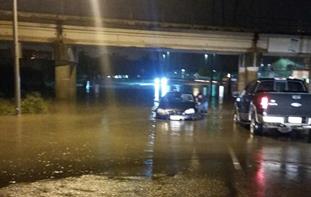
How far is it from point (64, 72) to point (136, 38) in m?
6.60

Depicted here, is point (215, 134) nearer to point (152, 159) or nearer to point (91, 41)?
point (152, 159)

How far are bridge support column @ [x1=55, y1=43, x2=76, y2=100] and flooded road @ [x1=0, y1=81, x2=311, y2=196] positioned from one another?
24.9 meters

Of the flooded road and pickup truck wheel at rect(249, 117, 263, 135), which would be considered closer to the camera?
the flooded road

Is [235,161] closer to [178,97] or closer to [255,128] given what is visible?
[255,128]

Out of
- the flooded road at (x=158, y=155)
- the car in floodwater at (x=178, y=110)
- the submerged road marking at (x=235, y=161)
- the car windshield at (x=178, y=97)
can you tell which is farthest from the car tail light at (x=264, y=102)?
the car windshield at (x=178, y=97)

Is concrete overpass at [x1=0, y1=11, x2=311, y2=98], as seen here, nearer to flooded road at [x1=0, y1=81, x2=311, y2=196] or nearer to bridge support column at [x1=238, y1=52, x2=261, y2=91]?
bridge support column at [x1=238, y1=52, x2=261, y2=91]

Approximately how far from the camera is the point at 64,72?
47938mm

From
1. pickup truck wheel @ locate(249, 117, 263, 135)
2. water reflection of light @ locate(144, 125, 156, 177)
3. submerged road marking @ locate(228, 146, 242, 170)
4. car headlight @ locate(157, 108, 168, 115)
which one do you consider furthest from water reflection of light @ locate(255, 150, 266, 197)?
car headlight @ locate(157, 108, 168, 115)

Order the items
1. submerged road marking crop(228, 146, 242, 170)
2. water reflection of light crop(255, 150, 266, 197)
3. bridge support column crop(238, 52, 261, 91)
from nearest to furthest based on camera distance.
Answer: water reflection of light crop(255, 150, 266, 197) → submerged road marking crop(228, 146, 242, 170) → bridge support column crop(238, 52, 261, 91)

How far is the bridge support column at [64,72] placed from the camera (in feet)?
151

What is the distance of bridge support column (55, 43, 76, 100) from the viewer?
151 ft

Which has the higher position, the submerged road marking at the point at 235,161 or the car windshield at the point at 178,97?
the car windshield at the point at 178,97

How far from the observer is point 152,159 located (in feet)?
41.1

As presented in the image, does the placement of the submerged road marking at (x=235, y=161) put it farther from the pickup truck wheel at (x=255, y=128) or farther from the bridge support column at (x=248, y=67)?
the bridge support column at (x=248, y=67)
